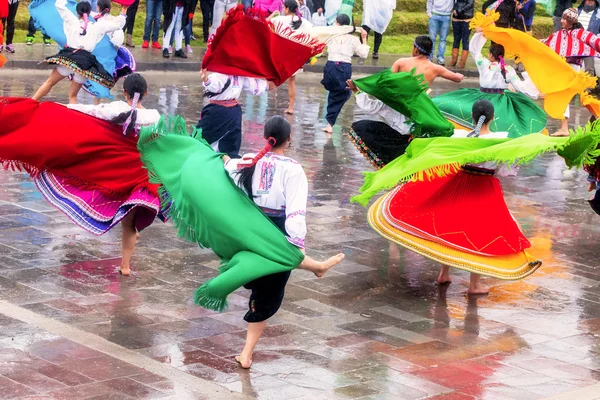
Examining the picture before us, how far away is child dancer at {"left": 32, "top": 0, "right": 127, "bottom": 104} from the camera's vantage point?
13.7 metres

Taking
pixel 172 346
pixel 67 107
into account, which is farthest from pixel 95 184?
pixel 172 346

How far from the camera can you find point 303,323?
7.78 meters

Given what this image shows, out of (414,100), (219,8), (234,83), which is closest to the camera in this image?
(414,100)

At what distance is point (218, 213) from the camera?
675cm

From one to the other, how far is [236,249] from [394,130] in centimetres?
390

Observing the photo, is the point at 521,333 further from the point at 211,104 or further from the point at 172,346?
the point at 211,104

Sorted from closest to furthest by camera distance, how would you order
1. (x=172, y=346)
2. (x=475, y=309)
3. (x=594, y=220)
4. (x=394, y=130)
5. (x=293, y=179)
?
1. (x=293, y=179)
2. (x=172, y=346)
3. (x=475, y=309)
4. (x=394, y=130)
5. (x=594, y=220)

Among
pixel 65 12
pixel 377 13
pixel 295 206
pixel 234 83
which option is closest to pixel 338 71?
pixel 65 12

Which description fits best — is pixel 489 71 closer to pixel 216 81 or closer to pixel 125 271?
pixel 216 81

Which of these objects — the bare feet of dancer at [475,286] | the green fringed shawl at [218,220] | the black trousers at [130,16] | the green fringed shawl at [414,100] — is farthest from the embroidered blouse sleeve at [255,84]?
the black trousers at [130,16]

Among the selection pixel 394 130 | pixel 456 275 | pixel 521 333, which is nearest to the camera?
pixel 521 333

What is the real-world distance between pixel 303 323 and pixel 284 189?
1427mm

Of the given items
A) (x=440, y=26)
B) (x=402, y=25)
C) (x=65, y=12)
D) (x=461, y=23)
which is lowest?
(x=402, y=25)

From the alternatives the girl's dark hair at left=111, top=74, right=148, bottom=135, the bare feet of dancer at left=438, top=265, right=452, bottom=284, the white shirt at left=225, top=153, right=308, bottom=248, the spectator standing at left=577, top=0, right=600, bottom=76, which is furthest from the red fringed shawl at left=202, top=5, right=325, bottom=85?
the spectator standing at left=577, top=0, right=600, bottom=76
